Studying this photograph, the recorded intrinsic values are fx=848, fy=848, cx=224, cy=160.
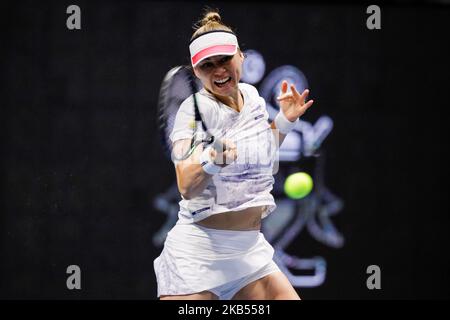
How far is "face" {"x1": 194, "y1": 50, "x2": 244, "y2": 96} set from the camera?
337 centimetres

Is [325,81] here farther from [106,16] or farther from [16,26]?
[16,26]

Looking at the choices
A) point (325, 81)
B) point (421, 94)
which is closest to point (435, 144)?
point (421, 94)

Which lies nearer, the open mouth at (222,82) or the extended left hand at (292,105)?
the open mouth at (222,82)

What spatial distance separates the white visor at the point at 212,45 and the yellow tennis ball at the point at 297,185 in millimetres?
1802

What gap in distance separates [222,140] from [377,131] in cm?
238

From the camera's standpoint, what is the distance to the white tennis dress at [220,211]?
3.37 meters

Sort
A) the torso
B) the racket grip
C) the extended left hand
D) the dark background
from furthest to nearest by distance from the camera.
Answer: the dark background < the extended left hand < the torso < the racket grip

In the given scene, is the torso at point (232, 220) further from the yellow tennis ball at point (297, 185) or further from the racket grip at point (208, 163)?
the yellow tennis ball at point (297, 185)

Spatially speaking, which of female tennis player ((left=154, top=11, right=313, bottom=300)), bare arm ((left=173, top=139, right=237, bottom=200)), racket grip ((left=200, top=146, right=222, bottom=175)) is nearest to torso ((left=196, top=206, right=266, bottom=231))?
female tennis player ((left=154, top=11, right=313, bottom=300))

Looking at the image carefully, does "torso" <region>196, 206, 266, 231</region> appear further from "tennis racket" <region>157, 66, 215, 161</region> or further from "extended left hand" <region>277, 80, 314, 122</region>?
"extended left hand" <region>277, 80, 314, 122</region>

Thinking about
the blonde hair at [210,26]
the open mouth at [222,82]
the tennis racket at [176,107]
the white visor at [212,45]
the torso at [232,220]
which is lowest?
the torso at [232,220]

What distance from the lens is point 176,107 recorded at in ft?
11.1

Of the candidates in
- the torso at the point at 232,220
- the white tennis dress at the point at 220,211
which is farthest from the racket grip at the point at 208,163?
the torso at the point at 232,220

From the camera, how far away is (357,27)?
5.18m
